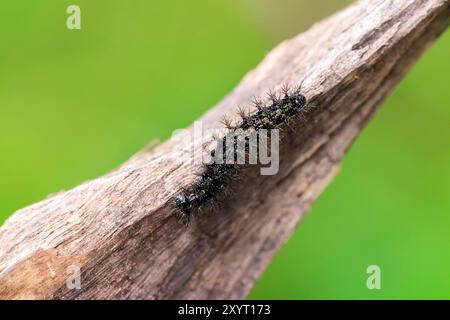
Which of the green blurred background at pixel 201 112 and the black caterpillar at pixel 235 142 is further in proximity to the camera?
the green blurred background at pixel 201 112

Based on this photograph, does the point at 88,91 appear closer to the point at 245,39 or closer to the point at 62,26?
the point at 62,26

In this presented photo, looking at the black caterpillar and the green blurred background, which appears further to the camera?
the green blurred background

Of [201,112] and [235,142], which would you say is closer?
[235,142]

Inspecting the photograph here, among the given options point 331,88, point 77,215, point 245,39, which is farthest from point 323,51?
point 245,39

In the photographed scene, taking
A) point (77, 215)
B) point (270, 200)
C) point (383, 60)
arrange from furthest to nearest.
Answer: point (270, 200) → point (383, 60) → point (77, 215)
